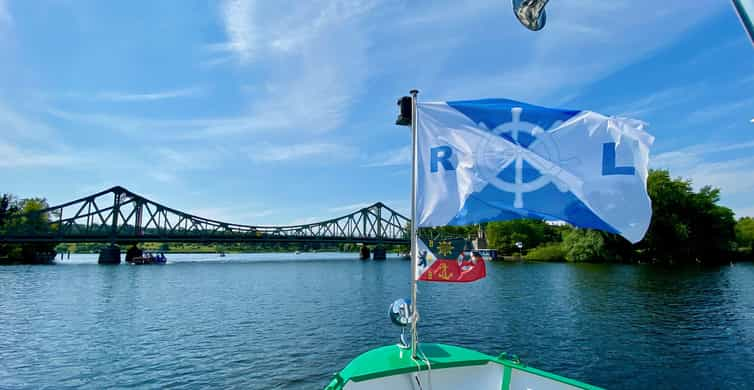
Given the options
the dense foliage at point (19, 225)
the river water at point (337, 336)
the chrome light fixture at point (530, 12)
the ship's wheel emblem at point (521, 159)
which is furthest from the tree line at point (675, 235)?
the dense foliage at point (19, 225)

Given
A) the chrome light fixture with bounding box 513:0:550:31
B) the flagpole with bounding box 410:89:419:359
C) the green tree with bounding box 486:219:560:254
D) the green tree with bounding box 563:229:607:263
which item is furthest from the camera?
the green tree with bounding box 486:219:560:254

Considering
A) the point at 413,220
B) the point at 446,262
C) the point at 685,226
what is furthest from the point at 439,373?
the point at 685,226

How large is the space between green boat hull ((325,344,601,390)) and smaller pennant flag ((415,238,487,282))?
1.06 m

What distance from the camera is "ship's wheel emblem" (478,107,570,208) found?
5.59 metres

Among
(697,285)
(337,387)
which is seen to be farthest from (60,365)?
(697,285)

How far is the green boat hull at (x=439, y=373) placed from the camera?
15.1 feet

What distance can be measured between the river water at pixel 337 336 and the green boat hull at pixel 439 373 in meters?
7.23

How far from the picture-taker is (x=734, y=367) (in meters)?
12.5

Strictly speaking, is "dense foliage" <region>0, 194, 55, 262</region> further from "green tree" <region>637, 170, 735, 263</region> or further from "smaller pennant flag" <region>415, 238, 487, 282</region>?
"green tree" <region>637, 170, 735, 263</region>

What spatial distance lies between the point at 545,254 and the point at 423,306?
247 ft

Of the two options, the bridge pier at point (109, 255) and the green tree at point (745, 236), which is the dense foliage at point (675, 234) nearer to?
the green tree at point (745, 236)

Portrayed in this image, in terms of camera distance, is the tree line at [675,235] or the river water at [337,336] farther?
the tree line at [675,235]

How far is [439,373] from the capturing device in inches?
198

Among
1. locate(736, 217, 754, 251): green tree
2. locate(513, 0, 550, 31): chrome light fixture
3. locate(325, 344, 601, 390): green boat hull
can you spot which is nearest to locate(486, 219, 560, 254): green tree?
locate(736, 217, 754, 251): green tree
